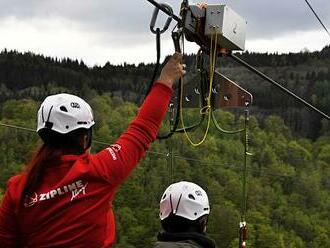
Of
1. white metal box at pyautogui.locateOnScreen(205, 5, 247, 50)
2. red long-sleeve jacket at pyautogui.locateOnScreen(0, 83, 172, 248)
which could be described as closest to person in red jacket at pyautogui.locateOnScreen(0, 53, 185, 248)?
red long-sleeve jacket at pyautogui.locateOnScreen(0, 83, 172, 248)

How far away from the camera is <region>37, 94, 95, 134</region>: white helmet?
2.33 metres

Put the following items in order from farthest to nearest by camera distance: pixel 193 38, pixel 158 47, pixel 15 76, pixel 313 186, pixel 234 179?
1. pixel 15 76
2. pixel 313 186
3. pixel 234 179
4. pixel 193 38
5. pixel 158 47

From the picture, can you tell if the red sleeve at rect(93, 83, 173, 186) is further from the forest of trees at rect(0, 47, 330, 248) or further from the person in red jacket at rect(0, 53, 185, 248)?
the forest of trees at rect(0, 47, 330, 248)

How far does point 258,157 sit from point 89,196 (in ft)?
228

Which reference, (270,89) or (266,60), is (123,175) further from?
(266,60)

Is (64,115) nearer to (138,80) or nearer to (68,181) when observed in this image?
(68,181)

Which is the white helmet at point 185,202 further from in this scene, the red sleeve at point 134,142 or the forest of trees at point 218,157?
the forest of trees at point 218,157

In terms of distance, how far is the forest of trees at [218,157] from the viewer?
50969 millimetres

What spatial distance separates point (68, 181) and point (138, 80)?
79241 mm

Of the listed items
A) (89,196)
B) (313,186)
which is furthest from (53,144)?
(313,186)

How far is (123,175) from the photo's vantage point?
231cm

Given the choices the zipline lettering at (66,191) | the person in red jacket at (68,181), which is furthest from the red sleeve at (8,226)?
the zipline lettering at (66,191)

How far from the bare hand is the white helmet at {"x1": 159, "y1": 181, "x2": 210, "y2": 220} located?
674 mm

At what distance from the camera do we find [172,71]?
251cm
